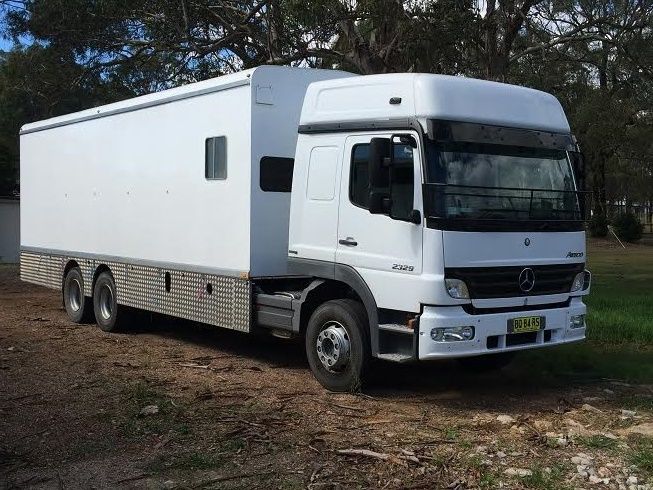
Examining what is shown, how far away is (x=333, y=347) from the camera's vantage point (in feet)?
25.6

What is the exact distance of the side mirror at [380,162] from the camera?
23.5 ft

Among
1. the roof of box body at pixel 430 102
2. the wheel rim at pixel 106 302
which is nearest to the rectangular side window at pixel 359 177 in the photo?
the roof of box body at pixel 430 102

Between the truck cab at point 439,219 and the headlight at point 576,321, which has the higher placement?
the truck cab at point 439,219

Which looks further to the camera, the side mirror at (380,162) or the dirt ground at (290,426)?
the side mirror at (380,162)

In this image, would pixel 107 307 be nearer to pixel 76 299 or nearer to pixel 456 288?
pixel 76 299

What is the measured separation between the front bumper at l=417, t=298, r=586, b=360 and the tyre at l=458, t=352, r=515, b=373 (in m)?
1.33

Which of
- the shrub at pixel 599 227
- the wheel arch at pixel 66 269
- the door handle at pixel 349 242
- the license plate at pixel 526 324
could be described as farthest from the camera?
the shrub at pixel 599 227

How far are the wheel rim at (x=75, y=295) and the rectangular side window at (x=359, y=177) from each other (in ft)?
20.9

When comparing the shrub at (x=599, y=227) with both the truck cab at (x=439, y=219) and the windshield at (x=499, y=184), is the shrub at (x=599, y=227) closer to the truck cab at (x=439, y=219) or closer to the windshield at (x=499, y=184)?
the truck cab at (x=439, y=219)

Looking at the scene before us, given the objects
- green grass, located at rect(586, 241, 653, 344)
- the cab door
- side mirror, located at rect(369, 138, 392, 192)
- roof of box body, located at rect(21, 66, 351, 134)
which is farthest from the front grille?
green grass, located at rect(586, 241, 653, 344)

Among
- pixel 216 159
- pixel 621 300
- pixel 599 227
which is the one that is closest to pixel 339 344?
pixel 216 159

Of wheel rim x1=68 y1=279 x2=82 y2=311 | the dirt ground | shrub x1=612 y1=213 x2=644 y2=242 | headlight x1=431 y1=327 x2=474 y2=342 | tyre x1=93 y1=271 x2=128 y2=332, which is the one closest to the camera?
the dirt ground

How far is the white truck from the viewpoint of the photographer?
712cm

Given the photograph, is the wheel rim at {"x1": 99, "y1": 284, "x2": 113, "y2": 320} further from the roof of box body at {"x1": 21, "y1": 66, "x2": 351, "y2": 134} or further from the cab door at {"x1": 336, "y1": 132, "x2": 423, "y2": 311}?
the cab door at {"x1": 336, "y1": 132, "x2": 423, "y2": 311}
